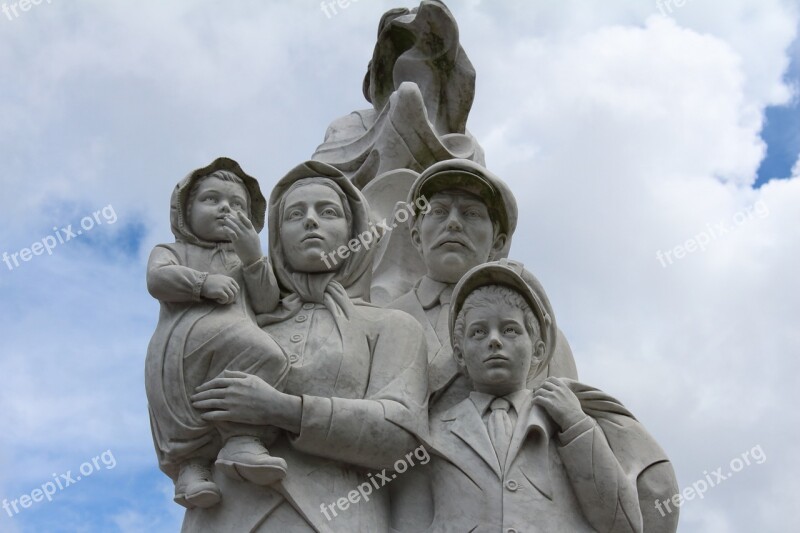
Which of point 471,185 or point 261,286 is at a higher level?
point 471,185

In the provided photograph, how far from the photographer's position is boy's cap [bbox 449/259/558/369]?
24.9 feet

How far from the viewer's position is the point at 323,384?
7391 millimetres

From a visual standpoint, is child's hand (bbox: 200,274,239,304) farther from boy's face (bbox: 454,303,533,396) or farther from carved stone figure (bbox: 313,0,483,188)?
carved stone figure (bbox: 313,0,483,188)

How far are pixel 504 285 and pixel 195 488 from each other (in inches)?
90.7

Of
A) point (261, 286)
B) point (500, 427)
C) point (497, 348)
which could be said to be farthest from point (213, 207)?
point (500, 427)

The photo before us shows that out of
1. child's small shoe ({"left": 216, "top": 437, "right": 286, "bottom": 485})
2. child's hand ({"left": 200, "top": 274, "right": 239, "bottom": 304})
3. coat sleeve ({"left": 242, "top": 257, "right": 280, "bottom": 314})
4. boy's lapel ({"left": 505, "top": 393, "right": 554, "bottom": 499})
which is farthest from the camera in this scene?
coat sleeve ({"left": 242, "top": 257, "right": 280, "bottom": 314})

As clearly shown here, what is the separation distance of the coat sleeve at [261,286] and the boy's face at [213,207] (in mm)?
331

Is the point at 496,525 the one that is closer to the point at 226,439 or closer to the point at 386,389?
the point at 386,389

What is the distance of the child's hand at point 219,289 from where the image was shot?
7.38m

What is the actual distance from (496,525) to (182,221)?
291 cm

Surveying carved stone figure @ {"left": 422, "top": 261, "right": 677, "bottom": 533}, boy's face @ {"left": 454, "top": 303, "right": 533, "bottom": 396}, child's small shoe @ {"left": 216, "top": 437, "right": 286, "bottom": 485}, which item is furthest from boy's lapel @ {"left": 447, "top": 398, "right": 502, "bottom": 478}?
child's small shoe @ {"left": 216, "top": 437, "right": 286, "bottom": 485}

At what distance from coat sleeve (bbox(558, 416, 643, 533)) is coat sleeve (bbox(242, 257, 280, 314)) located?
2101 mm

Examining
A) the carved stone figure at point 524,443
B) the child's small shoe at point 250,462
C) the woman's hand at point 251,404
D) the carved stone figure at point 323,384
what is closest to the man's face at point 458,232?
the carved stone figure at point 323,384

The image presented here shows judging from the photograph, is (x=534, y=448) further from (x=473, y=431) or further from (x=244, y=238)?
(x=244, y=238)
